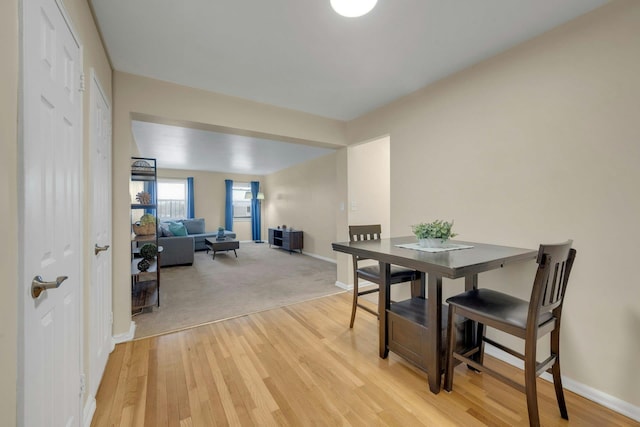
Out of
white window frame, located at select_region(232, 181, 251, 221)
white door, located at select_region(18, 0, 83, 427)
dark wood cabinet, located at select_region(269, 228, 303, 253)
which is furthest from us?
white window frame, located at select_region(232, 181, 251, 221)

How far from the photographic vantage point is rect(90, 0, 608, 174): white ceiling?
64.0 inches

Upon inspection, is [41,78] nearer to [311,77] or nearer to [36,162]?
[36,162]

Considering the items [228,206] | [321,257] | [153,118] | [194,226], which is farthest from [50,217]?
[228,206]

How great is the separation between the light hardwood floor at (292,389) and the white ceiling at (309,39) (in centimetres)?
242

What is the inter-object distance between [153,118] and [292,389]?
2638mm

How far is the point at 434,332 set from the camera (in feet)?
5.41

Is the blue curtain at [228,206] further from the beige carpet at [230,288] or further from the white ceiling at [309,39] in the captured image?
the white ceiling at [309,39]

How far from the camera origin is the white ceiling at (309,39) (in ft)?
5.33

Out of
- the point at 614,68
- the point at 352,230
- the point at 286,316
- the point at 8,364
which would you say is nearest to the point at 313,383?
the point at 286,316

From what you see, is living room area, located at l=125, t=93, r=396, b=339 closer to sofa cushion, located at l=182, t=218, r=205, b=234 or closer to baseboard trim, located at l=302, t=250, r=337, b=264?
baseboard trim, located at l=302, t=250, r=337, b=264

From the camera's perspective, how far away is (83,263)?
1404mm

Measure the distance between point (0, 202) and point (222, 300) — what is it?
294 cm

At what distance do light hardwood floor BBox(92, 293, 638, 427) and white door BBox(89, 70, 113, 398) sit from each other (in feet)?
0.69

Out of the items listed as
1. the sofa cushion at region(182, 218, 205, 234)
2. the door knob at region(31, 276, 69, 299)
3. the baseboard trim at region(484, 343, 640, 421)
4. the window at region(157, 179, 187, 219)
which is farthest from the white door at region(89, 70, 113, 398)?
the window at region(157, 179, 187, 219)
